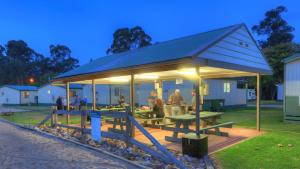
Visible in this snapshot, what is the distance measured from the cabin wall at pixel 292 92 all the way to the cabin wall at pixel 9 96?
1421 inches

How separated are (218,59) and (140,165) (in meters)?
3.72

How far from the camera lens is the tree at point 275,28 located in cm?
5500

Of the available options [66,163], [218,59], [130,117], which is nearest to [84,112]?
[130,117]

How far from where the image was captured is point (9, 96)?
127ft

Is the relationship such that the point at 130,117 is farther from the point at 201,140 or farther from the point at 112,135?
the point at 201,140

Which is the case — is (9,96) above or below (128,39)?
below

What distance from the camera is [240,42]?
28.9ft

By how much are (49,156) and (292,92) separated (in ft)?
37.4

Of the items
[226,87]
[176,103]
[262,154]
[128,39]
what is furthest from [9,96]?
[262,154]

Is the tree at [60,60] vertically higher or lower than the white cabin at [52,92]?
higher

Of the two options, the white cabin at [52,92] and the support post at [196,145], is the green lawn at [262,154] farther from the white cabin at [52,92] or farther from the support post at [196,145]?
the white cabin at [52,92]

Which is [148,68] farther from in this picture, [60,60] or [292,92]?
[60,60]

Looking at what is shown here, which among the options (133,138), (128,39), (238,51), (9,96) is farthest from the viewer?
(128,39)

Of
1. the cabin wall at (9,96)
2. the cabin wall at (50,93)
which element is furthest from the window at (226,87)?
the cabin wall at (9,96)
